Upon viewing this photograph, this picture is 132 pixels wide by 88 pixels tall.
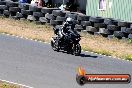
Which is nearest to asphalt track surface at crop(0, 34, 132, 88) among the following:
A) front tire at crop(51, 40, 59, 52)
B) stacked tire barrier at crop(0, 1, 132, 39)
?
front tire at crop(51, 40, 59, 52)

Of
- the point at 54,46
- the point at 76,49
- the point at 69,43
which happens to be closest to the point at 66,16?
the point at 54,46

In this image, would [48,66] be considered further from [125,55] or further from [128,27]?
[128,27]

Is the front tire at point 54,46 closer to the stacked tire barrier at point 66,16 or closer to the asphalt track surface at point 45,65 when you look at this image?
the asphalt track surface at point 45,65

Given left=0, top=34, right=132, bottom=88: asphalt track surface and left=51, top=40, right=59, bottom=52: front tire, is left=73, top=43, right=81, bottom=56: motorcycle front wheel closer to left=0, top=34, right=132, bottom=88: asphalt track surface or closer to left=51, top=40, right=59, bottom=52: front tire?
left=0, top=34, right=132, bottom=88: asphalt track surface

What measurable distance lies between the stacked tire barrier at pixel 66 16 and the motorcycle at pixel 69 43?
480 centimetres

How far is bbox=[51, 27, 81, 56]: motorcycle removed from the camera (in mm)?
18422

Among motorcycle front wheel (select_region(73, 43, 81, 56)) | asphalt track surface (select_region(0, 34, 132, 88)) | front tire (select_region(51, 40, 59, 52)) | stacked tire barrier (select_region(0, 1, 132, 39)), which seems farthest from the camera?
stacked tire barrier (select_region(0, 1, 132, 39))

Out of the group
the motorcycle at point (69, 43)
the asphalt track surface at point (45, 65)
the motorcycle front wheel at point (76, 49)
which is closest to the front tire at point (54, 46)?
the motorcycle at point (69, 43)

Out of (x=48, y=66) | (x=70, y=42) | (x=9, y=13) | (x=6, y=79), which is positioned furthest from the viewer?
(x=9, y=13)

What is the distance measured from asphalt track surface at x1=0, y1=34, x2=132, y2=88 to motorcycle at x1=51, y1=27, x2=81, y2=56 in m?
0.27

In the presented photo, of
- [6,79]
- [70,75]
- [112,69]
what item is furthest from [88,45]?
[6,79]

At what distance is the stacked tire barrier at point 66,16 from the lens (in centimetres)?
2316

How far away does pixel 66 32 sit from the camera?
742 inches

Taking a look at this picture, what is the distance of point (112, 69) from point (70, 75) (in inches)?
80.0
